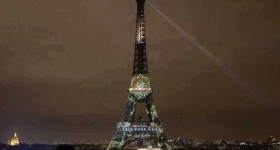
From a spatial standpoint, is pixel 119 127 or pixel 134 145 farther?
pixel 134 145

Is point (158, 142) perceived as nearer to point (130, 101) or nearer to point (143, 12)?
point (130, 101)

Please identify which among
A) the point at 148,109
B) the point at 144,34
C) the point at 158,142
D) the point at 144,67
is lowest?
the point at 158,142

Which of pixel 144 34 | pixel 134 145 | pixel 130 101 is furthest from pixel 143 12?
pixel 134 145

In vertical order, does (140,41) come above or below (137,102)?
above

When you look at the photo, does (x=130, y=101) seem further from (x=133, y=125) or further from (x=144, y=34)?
(x=144, y=34)

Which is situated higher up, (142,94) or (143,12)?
(143,12)

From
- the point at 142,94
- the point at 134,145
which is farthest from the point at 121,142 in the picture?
the point at 134,145
